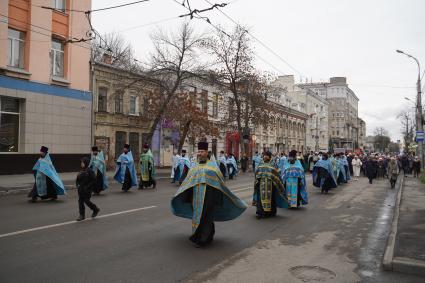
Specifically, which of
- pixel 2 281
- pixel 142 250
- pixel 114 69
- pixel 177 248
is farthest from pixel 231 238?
pixel 114 69

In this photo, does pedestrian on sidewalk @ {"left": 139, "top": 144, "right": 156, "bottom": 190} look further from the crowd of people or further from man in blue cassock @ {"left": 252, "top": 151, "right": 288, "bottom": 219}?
man in blue cassock @ {"left": 252, "top": 151, "right": 288, "bottom": 219}

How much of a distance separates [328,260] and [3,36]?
19862 millimetres

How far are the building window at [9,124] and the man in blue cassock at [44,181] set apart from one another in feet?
31.7

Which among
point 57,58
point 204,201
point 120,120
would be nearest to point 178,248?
point 204,201

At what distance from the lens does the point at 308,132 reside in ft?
258

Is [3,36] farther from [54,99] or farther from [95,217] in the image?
[95,217]

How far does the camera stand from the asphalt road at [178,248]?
229 inches

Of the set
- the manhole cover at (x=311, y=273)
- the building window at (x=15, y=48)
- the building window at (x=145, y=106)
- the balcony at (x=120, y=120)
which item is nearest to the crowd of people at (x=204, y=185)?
the manhole cover at (x=311, y=273)

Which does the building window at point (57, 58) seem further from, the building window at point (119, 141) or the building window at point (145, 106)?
the building window at point (119, 141)

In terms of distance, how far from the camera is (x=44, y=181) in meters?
13.1

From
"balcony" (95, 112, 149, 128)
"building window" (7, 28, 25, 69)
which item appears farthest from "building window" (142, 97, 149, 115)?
"building window" (7, 28, 25, 69)

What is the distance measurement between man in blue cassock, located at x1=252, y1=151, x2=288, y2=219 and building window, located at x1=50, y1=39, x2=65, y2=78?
1712cm

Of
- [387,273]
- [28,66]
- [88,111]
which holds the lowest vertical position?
[387,273]

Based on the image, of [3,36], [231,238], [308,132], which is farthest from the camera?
[308,132]
